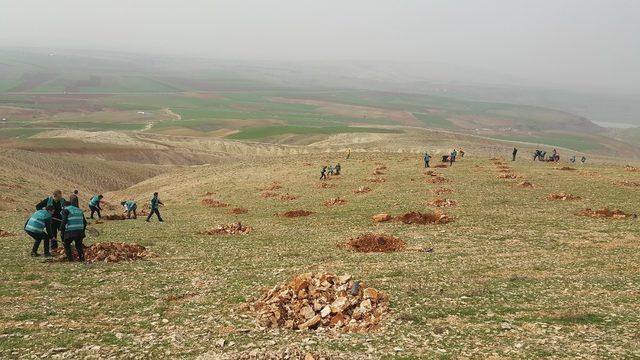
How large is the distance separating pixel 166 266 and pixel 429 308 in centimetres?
1315

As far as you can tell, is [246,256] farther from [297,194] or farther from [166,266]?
[297,194]

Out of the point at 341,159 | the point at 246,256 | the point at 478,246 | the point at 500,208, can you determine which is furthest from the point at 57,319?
the point at 341,159

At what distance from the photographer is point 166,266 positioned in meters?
23.8

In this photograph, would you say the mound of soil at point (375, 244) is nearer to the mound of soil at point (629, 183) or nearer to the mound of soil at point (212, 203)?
the mound of soil at point (212, 203)

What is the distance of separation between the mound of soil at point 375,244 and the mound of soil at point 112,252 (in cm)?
1131

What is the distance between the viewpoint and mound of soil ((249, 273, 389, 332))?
1577 centimetres

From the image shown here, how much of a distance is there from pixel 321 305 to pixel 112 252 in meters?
13.3

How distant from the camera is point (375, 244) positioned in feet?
91.4

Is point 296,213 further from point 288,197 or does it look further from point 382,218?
point 288,197

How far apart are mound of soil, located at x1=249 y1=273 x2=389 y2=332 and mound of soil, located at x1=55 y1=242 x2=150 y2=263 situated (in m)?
10.2

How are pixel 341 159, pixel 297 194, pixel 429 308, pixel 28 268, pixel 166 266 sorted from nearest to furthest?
pixel 429 308 < pixel 28 268 < pixel 166 266 < pixel 297 194 < pixel 341 159

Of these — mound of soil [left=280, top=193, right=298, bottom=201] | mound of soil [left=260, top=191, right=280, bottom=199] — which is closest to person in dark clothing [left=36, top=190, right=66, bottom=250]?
mound of soil [left=280, top=193, right=298, bottom=201]

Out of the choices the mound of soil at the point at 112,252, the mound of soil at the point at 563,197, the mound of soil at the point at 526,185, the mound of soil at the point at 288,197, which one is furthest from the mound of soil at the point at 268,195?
the mound of soil at the point at 112,252

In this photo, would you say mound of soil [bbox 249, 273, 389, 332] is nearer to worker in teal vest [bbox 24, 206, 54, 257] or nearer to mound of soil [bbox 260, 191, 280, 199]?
worker in teal vest [bbox 24, 206, 54, 257]
